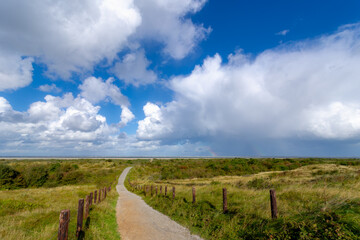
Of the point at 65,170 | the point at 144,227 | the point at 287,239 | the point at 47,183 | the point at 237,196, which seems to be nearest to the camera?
the point at 287,239

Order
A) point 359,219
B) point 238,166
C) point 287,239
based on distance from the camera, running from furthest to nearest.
Answer: point 238,166
point 287,239
point 359,219

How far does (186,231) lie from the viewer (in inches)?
354

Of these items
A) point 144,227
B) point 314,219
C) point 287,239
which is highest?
point 314,219

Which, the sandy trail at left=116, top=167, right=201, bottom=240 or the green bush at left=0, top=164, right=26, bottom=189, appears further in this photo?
the green bush at left=0, top=164, right=26, bottom=189

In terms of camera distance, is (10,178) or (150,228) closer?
(150,228)

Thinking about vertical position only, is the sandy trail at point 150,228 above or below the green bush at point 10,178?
above

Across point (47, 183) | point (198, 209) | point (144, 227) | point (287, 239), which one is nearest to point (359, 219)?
point (287, 239)

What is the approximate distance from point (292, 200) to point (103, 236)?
9.90 metres

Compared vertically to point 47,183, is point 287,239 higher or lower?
higher

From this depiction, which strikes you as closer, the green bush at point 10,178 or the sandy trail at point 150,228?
the sandy trail at point 150,228

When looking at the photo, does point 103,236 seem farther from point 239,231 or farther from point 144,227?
point 239,231

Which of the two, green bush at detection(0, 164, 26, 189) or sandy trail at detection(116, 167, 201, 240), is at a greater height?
sandy trail at detection(116, 167, 201, 240)

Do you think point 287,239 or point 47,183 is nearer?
point 287,239

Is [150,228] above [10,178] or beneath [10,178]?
above
